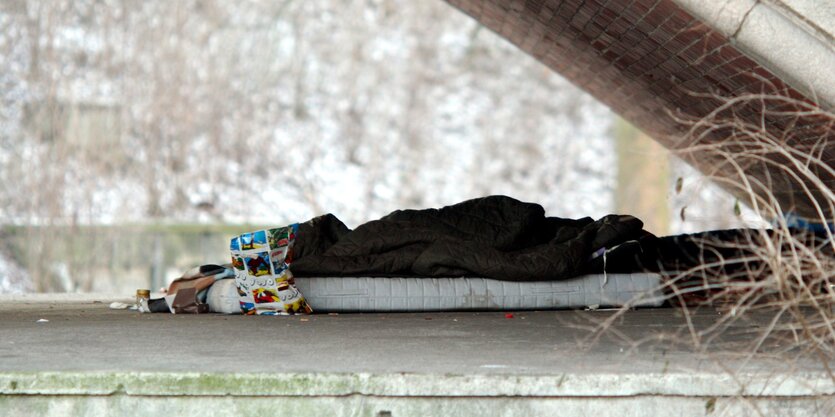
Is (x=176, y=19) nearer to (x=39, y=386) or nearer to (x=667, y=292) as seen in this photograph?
(x=667, y=292)

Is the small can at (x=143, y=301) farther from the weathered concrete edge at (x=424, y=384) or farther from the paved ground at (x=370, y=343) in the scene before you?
the weathered concrete edge at (x=424, y=384)

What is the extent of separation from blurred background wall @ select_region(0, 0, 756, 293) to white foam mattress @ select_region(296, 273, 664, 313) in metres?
4.92

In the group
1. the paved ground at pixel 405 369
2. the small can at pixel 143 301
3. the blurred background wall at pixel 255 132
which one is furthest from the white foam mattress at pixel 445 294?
the blurred background wall at pixel 255 132

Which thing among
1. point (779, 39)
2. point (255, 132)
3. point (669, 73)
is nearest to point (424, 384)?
point (779, 39)

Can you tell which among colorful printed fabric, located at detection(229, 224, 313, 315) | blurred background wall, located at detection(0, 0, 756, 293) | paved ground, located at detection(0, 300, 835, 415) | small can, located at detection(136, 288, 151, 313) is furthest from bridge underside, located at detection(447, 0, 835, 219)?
blurred background wall, located at detection(0, 0, 756, 293)

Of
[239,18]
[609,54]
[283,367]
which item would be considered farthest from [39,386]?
[239,18]

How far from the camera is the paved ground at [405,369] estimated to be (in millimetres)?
2768

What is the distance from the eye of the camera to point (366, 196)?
15.1 m

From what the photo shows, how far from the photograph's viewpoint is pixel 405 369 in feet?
9.41

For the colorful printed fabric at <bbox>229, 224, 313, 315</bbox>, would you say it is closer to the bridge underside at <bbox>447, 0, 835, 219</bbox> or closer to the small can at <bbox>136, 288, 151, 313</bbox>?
the small can at <bbox>136, 288, 151, 313</bbox>

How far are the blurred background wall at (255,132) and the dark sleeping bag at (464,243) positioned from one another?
462 cm

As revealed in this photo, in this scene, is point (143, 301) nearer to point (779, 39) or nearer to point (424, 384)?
point (424, 384)

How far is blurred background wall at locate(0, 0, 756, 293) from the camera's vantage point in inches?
437

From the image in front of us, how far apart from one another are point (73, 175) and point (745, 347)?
915 cm
